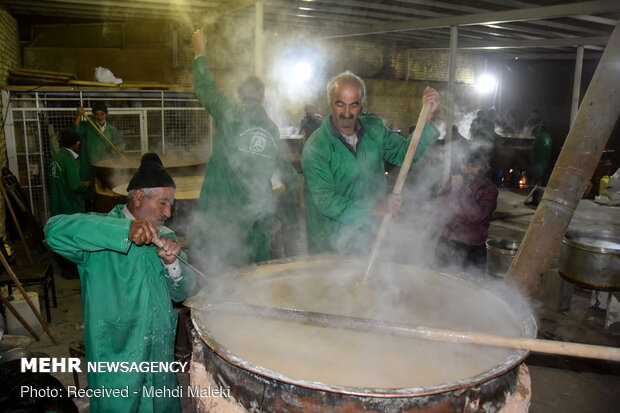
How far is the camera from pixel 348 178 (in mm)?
3637

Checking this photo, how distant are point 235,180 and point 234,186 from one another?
2.3 inches

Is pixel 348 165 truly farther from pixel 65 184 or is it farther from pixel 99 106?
pixel 99 106

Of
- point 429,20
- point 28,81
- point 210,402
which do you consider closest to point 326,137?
point 210,402

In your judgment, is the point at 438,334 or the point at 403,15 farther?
the point at 403,15

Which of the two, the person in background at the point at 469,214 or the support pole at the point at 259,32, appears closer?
the person in background at the point at 469,214

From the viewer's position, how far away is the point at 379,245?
9.86 ft

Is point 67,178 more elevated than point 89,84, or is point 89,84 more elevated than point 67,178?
point 89,84

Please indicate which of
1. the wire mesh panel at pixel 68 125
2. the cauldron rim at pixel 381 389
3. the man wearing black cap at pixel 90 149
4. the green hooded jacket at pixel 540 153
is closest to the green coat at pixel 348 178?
the cauldron rim at pixel 381 389

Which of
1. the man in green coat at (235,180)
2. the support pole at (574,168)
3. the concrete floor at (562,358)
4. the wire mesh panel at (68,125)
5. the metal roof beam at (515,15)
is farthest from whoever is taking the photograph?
the wire mesh panel at (68,125)

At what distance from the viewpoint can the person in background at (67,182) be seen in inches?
261

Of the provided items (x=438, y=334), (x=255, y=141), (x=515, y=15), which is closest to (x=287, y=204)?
(x=255, y=141)

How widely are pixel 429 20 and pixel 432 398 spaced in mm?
7660

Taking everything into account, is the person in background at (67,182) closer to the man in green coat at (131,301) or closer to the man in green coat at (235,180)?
the man in green coat at (235,180)

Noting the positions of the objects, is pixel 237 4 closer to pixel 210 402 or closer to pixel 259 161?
pixel 259 161
